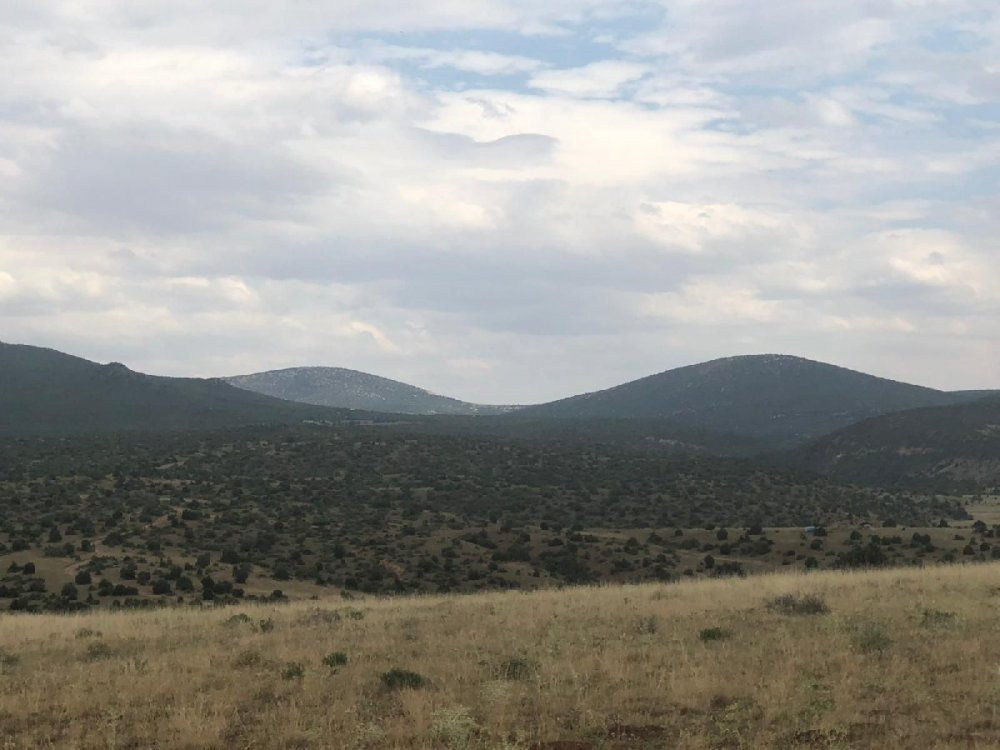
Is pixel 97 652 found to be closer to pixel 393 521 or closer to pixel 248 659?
pixel 248 659

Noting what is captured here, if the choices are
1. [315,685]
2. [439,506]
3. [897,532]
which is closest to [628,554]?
[897,532]

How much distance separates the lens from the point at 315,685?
12.8 m

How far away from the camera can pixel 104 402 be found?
148 meters

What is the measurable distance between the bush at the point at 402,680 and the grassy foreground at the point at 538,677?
0.04 meters

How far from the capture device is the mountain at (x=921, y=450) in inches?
4471

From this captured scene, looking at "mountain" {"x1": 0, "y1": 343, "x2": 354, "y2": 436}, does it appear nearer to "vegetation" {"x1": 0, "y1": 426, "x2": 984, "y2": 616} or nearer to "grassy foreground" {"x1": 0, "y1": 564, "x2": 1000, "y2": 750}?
"vegetation" {"x1": 0, "y1": 426, "x2": 984, "y2": 616}

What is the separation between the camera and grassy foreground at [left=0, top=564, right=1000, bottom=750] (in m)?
10.2

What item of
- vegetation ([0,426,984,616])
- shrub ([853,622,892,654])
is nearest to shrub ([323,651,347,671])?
shrub ([853,622,892,654])

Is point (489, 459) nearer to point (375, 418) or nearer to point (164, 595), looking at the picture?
point (164, 595)

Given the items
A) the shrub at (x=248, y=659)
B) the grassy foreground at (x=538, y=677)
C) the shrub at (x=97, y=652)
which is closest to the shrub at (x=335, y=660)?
the grassy foreground at (x=538, y=677)

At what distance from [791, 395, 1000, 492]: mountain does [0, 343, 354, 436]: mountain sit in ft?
258

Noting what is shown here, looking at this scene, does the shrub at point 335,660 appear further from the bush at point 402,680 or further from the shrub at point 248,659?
the bush at point 402,680

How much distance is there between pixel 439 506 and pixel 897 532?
28.0 m

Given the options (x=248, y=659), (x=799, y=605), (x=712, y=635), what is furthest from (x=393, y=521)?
(x=712, y=635)
